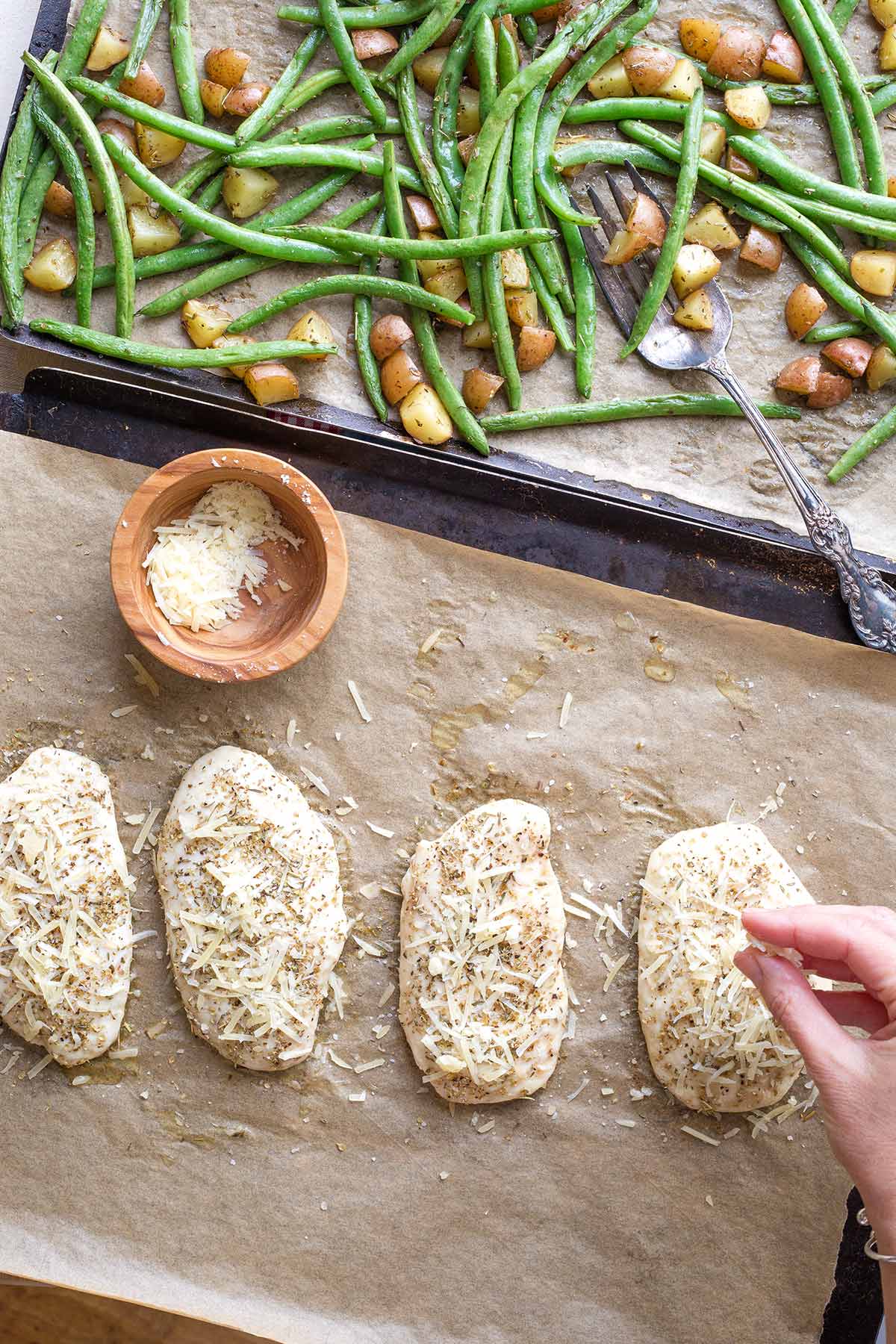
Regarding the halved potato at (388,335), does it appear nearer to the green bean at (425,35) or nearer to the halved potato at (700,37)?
the green bean at (425,35)

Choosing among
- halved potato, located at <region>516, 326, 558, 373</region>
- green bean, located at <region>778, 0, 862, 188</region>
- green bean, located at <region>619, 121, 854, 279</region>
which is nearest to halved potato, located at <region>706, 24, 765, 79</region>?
green bean, located at <region>778, 0, 862, 188</region>

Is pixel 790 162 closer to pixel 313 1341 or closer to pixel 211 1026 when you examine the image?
pixel 211 1026

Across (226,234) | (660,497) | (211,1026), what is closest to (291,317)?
(226,234)

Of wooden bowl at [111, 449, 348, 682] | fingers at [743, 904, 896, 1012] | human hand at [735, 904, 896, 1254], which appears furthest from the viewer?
wooden bowl at [111, 449, 348, 682]

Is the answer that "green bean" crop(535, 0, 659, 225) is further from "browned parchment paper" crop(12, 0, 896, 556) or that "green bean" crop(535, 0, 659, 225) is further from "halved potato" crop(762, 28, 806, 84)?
"halved potato" crop(762, 28, 806, 84)

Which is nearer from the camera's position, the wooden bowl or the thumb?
the thumb
